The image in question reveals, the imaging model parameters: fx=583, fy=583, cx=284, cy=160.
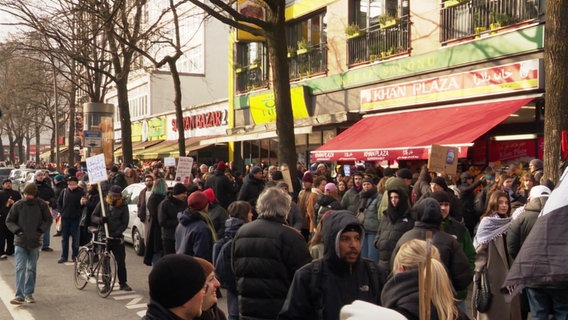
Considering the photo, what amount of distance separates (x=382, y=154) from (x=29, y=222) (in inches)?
304

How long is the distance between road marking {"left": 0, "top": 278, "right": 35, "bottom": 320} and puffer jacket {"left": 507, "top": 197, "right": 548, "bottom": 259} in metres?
5.75

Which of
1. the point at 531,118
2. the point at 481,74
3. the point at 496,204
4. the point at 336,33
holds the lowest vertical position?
the point at 496,204

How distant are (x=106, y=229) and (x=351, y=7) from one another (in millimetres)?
12409

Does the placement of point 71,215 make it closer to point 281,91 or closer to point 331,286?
point 281,91

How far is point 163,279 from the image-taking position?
2.57 metres

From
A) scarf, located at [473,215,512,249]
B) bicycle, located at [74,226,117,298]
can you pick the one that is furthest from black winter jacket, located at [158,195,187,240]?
scarf, located at [473,215,512,249]

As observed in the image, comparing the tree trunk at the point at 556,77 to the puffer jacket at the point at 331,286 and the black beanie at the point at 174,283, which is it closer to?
the puffer jacket at the point at 331,286

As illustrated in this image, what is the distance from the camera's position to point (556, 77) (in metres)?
8.98

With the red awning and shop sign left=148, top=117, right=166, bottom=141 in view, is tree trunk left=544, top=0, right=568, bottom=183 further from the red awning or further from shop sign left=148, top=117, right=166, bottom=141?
shop sign left=148, top=117, right=166, bottom=141

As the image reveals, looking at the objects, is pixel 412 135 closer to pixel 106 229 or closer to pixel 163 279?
pixel 106 229

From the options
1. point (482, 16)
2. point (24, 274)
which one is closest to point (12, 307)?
point (24, 274)

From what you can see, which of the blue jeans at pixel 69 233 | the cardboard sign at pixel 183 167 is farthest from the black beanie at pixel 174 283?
the cardboard sign at pixel 183 167

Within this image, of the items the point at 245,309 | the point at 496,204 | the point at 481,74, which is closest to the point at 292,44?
the point at 481,74

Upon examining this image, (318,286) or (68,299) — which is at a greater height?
(318,286)
